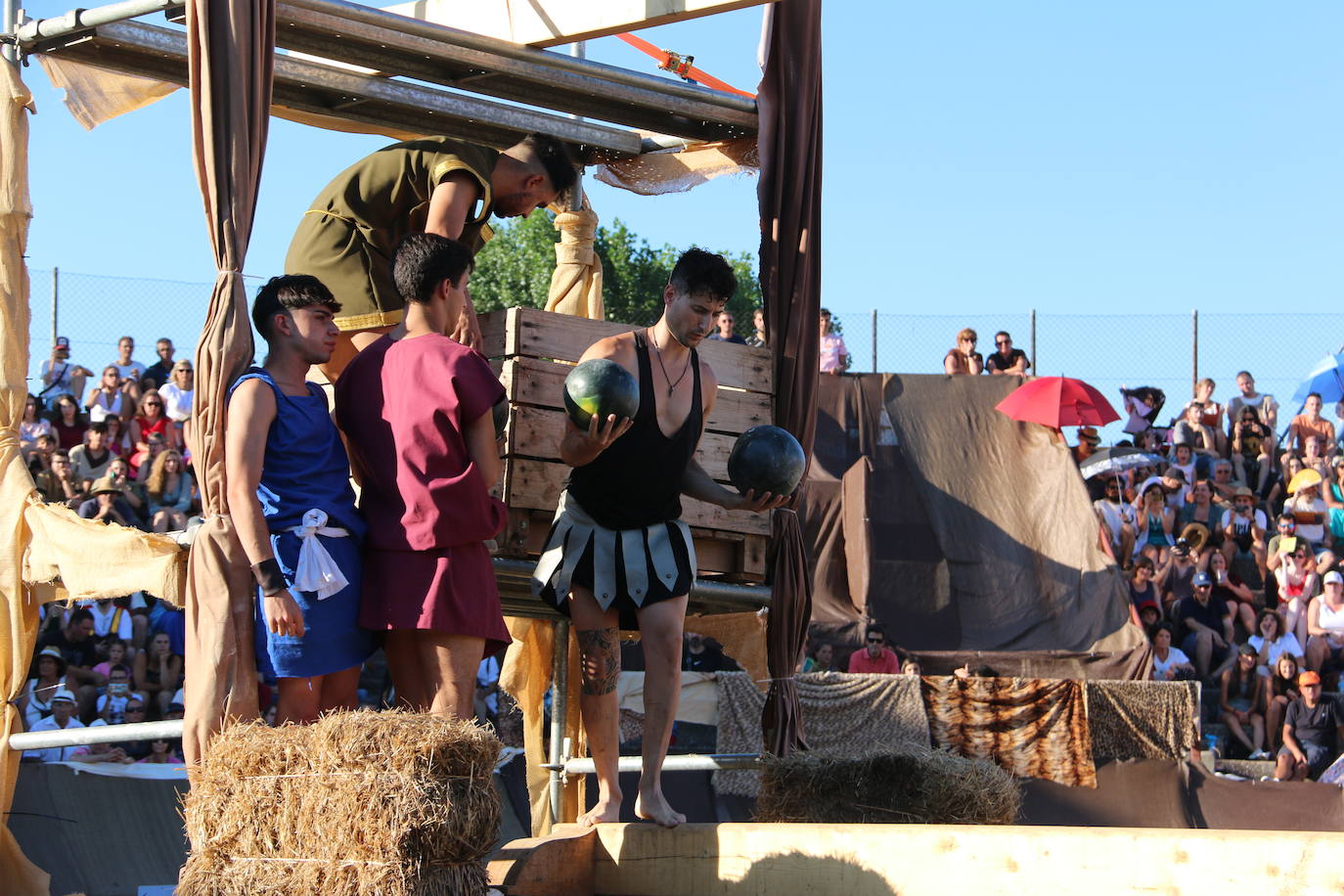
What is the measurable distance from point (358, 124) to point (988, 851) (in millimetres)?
5019

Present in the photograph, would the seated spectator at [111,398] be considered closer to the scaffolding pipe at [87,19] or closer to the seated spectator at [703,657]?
the seated spectator at [703,657]

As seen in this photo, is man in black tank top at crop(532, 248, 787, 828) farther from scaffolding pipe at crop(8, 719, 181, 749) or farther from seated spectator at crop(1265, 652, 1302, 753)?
seated spectator at crop(1265, 652, 1302, 753)

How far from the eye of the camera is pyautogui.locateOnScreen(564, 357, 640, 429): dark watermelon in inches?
231

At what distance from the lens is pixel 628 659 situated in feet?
53.7

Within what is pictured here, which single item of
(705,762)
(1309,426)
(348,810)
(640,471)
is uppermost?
(1309,426)

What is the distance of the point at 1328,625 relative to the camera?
17.4m

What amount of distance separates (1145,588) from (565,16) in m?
12.7

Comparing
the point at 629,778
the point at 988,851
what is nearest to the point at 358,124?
the point at 988,851

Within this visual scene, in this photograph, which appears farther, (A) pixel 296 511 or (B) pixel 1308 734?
(B) pixel 1308 734

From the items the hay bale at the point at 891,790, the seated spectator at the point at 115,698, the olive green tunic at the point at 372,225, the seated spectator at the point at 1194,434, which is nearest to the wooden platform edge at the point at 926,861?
the hay bale at the point at 891,790

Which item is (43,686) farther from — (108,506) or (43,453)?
(43,453)

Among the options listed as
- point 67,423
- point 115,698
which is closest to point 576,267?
point 115,698

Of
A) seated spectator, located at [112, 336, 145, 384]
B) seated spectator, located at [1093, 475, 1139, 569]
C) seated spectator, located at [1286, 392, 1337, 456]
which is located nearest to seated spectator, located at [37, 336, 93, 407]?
seated spectator, located at [112, 336, 145, 384]

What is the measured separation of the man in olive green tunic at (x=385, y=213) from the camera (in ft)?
21.9
